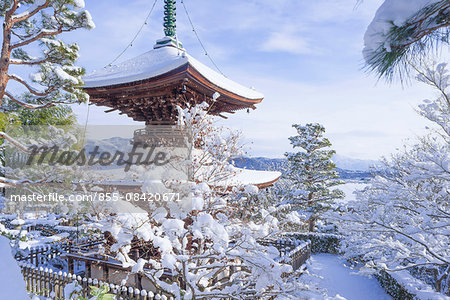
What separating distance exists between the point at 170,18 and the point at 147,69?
145 inches

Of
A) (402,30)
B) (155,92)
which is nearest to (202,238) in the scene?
(402,30)

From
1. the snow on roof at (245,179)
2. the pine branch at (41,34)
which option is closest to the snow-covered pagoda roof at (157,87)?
the pine branch at (41,34)

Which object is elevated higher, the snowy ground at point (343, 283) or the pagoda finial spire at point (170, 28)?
the pagoda finial spire at point (170, 28)

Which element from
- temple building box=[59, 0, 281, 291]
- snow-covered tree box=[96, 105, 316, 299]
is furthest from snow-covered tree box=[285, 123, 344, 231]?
snow-covered tree box=[96, 105, 316, 299]

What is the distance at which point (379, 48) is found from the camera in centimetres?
192

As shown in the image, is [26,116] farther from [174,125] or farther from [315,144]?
[315,144]

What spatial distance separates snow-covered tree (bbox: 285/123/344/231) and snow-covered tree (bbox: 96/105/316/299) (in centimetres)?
1287

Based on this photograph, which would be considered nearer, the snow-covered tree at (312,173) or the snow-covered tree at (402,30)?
the snow-covered tree at (402,30)

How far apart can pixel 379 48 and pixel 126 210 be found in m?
3.62

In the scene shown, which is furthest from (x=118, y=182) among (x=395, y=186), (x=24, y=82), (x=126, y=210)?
(x=395, y=186)

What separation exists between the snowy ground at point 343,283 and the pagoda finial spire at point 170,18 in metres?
9.12

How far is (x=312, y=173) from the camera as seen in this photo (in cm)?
1708

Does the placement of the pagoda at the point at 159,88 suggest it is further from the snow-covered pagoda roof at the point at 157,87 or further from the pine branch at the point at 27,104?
the pine branch at the point at 27,104

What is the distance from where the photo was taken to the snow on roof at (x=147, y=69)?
5.34m
